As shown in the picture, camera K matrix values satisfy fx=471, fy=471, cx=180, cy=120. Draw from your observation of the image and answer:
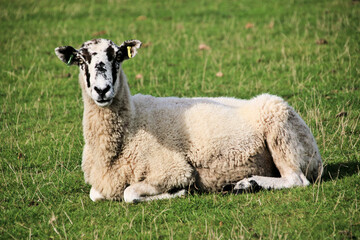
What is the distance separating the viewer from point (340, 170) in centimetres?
659

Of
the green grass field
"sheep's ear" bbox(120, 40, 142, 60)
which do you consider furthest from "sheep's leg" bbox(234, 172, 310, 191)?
"sheep's ear" bbox(120, 40, 142, 60)

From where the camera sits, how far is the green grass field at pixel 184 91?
5324mm

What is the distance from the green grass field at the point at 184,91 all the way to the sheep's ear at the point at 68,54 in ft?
5.77

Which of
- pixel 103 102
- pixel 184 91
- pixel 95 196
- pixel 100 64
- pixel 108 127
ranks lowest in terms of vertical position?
pixel 95 196

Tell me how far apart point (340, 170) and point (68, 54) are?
4033mm

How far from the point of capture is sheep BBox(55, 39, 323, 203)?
6004 millimetres

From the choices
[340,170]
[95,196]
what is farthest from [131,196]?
[340,170]

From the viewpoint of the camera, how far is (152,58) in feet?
40.5

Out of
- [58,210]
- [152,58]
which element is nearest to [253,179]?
[58,210]

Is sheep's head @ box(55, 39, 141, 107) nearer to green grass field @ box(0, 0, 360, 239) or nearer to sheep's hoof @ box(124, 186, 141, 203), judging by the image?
sheep's hoof @ box(124, 186, 141, 203)

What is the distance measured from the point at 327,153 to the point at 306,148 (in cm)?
105

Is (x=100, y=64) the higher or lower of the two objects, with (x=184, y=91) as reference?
higher

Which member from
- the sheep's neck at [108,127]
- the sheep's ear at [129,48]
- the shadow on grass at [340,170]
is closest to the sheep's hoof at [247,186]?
the shadow on grass at [340,170]

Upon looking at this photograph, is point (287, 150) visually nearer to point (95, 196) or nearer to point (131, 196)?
point (131, 196)
